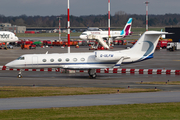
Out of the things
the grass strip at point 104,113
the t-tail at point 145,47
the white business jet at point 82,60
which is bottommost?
the grass strip at point 104,113

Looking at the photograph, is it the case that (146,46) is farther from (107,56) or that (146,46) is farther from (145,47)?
(107,56)

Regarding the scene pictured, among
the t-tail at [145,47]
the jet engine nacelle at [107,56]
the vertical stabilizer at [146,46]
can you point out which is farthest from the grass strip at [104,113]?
the vertical stabilizer at [146,46]

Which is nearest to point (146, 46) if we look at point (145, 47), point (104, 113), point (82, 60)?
point (145, 47)

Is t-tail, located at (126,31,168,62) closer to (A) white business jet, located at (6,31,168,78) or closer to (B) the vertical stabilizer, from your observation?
(B) the vertical stabilizer

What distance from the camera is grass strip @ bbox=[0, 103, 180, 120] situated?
1437 centimetres

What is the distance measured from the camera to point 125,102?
61.4 feet

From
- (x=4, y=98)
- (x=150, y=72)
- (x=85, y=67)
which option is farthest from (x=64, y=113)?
(x=150, y=72)

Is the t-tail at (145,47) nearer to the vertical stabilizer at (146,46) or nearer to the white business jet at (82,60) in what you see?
the vertical stabilizer at (146,46)

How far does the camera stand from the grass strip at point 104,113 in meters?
14.4

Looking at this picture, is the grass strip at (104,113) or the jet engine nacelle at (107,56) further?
the jet engine nacelle at (107,56)

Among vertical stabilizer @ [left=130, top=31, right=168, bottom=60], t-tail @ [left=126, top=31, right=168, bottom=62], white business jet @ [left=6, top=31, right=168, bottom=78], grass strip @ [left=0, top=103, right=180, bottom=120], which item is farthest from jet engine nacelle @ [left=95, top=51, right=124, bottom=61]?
grass strip @ [left=0, top=103, right=180, bottom=120]

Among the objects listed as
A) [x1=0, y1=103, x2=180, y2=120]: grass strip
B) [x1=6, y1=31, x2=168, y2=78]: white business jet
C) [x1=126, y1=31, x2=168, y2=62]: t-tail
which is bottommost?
[x1=0, y1=103, x2=180, y2=120]: grass strip

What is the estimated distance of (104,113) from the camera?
15391mm

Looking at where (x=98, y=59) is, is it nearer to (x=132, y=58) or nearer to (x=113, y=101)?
(x=132, y=58)
